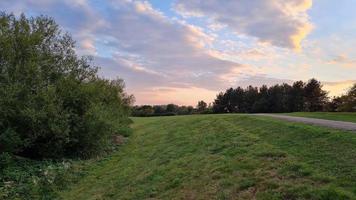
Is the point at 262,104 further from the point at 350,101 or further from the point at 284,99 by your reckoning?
the point at 350,101

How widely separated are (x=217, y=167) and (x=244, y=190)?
3.17 metres

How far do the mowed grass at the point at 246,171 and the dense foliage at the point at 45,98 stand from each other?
4423 mm

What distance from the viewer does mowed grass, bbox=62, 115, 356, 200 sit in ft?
32.1

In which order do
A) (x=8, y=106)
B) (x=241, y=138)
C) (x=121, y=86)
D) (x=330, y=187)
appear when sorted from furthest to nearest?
(x=121, y=86) → (x=8, y=106) → (x=241, y=138) → (x=330, y=187)

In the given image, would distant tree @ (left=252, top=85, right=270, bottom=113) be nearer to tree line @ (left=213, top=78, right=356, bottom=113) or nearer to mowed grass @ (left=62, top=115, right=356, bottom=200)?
tree line @ (left=213, top=78, right=356, bottom=113)

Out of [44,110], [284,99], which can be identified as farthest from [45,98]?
[284,99]

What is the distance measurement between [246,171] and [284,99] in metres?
77.0

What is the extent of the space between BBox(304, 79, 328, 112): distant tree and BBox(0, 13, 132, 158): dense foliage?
6646 centimetres

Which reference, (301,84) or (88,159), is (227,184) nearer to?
(88,159)

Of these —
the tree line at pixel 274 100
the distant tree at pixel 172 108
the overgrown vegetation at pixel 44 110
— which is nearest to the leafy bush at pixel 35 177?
the overgrown vegetation at pixel 44 110

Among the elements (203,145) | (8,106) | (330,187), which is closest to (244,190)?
(330,187)

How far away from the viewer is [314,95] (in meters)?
86.4

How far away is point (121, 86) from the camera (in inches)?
1877

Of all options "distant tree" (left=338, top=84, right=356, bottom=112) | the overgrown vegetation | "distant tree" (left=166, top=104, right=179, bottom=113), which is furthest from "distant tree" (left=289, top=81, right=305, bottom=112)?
the overgrown vegetation
